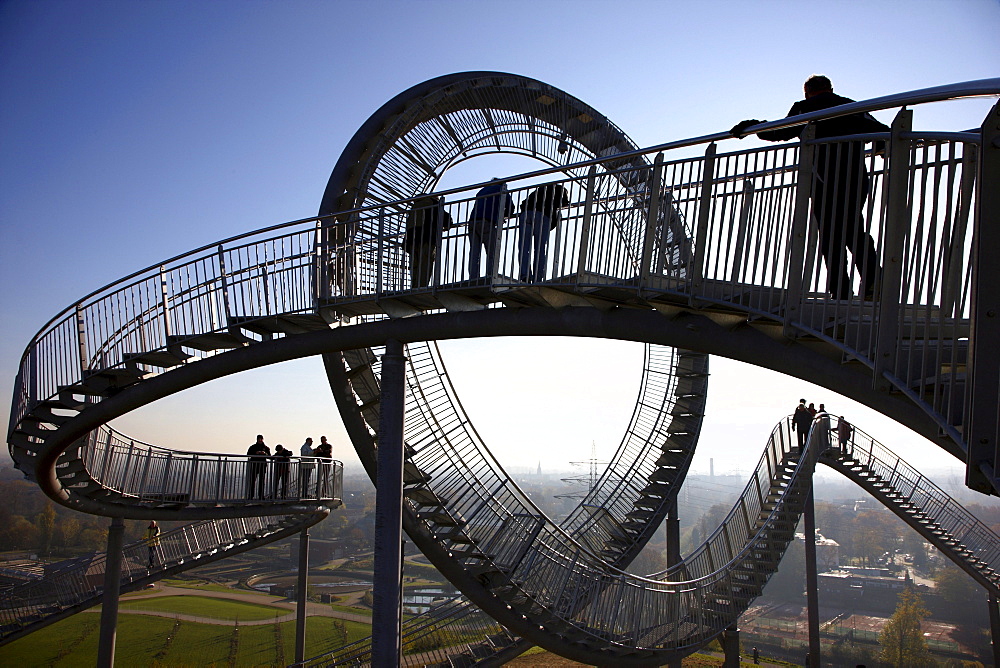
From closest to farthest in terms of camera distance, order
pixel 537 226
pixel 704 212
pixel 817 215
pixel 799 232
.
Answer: pixel 799 232
pixel 817 215
pixel 704 212
pixel 537 226

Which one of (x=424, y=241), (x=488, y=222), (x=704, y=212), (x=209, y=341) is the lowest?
(x=209, y=341)

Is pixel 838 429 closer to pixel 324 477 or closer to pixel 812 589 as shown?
pixel 812 589

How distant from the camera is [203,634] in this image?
30609mm

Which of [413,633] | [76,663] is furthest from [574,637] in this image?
[76,663]

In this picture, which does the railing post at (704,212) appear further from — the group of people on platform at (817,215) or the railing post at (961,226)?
the railing post at (961,226)

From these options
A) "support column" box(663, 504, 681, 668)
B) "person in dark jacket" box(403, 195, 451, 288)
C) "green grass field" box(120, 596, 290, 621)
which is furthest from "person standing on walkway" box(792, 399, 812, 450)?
"green grass field" box(120, 596, 290, 621)

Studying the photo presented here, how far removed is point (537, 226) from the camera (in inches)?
261

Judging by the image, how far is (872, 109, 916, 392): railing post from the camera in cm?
341

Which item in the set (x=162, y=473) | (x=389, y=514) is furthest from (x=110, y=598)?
(x=389, y=514)

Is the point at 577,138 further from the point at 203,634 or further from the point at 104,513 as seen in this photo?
the point at 203,634

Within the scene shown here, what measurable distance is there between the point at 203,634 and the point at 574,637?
2608cm

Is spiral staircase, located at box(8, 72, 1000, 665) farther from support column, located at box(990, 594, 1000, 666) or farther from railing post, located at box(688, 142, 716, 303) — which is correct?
support column, located at box(990, 594, 1000, 666)

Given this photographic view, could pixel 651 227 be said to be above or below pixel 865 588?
above

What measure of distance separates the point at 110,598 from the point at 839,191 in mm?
14402
